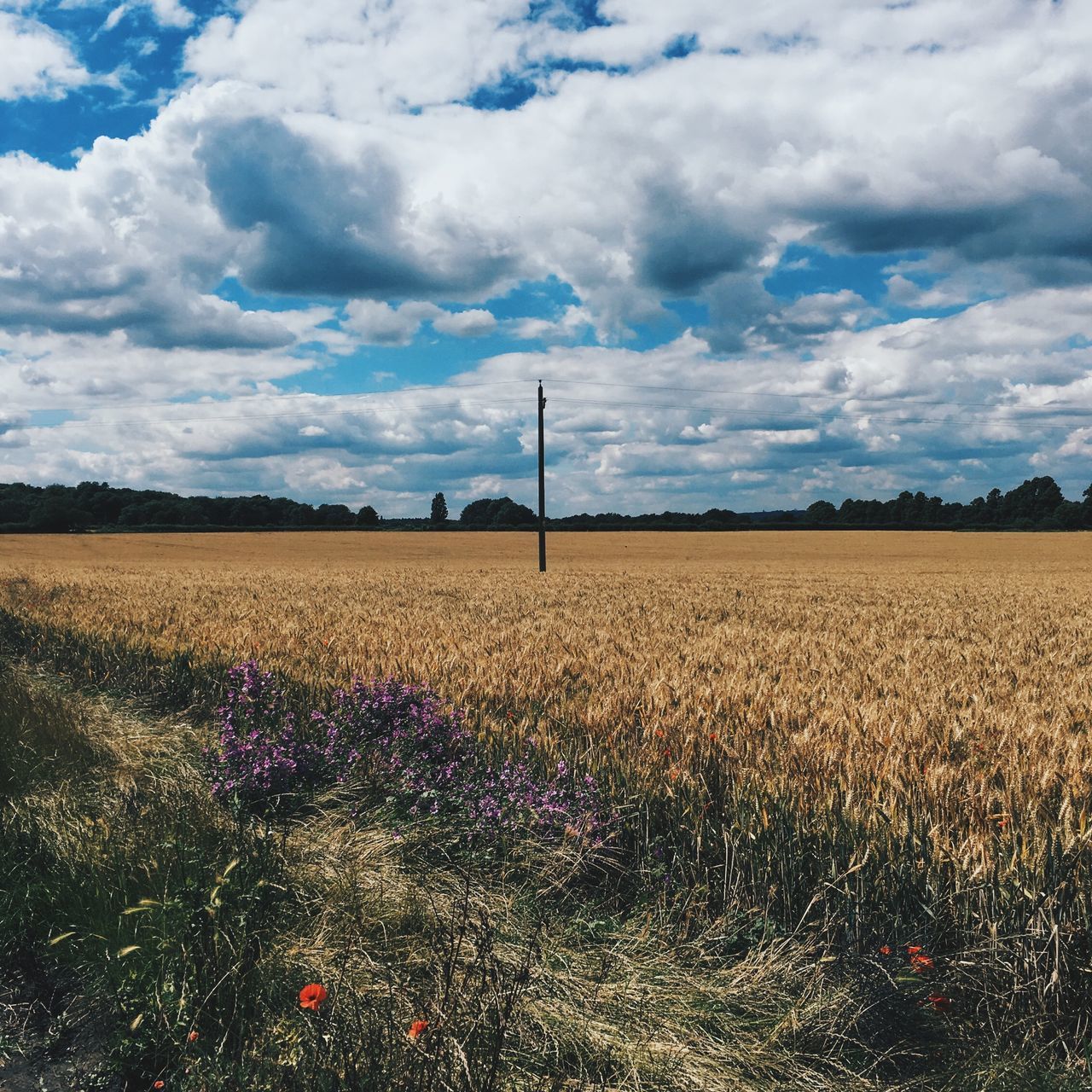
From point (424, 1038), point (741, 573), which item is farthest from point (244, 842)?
point (741, 573)

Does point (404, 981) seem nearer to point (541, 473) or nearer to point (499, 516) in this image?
point (541, 473)

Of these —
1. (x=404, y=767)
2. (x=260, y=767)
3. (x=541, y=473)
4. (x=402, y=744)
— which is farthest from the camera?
(x=541, y=473)

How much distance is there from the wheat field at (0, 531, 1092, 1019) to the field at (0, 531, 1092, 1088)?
0.07ft

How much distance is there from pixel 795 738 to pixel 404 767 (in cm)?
271

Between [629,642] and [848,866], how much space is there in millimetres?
6860

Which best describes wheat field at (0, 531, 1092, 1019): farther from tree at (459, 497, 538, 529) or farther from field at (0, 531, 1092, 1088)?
tree at (459, 497, 538, 529)

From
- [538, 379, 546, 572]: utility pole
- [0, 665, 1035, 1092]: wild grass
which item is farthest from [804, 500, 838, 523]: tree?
[0, 665, 1035, 1092]: wild grass

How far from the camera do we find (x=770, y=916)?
3982mm

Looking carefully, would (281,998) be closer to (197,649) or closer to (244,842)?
(244,842)

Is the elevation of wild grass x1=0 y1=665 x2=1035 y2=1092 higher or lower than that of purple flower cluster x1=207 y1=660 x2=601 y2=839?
lower

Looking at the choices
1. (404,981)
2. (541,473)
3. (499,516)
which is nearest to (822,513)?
(499,516)

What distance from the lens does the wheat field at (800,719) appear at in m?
3.66

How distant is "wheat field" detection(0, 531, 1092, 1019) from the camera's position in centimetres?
366

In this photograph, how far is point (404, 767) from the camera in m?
5.71
